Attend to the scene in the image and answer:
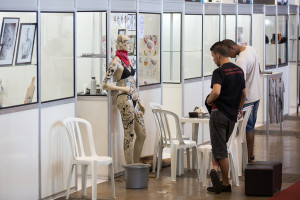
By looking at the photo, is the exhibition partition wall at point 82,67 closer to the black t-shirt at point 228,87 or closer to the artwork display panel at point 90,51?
the artwork display panel at point 90,51

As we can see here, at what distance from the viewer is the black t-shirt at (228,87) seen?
7.65 m

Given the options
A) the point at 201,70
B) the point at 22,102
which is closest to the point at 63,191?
the point at 22,102

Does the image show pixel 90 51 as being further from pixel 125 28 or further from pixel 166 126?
pixel 166 126

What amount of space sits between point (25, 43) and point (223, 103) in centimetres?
215

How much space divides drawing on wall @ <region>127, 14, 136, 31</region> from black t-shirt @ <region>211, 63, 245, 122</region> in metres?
1.87

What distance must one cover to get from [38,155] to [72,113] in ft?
2.68

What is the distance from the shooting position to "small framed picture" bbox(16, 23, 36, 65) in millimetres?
7000

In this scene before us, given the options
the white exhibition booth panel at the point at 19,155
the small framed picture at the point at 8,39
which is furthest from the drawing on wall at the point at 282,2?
the small framed picture at the point at 8,39

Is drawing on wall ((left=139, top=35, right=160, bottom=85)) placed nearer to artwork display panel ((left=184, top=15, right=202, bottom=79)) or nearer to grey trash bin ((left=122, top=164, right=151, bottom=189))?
artwork display panel ((left=184, top=15, right=202, bottom=79))

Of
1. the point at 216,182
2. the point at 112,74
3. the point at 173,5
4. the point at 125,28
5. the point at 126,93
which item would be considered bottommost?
the point at 216,182

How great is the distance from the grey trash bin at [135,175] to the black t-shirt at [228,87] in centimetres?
114

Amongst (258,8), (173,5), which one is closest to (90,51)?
(173,5)

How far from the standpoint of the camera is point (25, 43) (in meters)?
7.08

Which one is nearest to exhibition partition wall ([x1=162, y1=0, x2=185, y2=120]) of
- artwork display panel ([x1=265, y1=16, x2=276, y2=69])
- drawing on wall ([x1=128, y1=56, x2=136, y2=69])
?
drawing on wall ([x1=128, y1=56, x2=136, y2=69])
